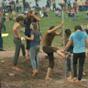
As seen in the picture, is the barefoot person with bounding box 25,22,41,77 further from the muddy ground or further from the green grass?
the green grass

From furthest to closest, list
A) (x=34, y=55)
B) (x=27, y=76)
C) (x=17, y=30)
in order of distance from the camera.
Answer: (x=27, y=76) → (x=17, y=30) → (x=34, y=55)

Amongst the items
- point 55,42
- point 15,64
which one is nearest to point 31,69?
point 15,64

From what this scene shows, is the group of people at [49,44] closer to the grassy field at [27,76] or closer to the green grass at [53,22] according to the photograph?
the grassy field at [27,76]

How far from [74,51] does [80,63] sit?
452 mm

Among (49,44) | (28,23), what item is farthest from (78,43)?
(28,23)

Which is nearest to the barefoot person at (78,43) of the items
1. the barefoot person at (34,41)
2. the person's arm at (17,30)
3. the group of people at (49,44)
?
the group of people at (49,44)

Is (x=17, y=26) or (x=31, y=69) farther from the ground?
(x=17, y=26)

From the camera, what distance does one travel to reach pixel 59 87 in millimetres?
12992

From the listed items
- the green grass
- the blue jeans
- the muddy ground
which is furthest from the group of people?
the green grass

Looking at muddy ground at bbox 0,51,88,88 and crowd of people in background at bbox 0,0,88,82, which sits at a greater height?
crowd of people in background at bbox 0,0,88,82

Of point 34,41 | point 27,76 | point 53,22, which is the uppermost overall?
point 34,41

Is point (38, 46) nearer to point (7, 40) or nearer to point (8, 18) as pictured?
point (7, 40)

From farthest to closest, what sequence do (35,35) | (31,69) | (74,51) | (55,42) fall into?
(55,42) → (31,69) → (35,35) → (74,51)

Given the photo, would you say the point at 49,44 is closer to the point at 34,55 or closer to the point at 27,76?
the point at 34,55
